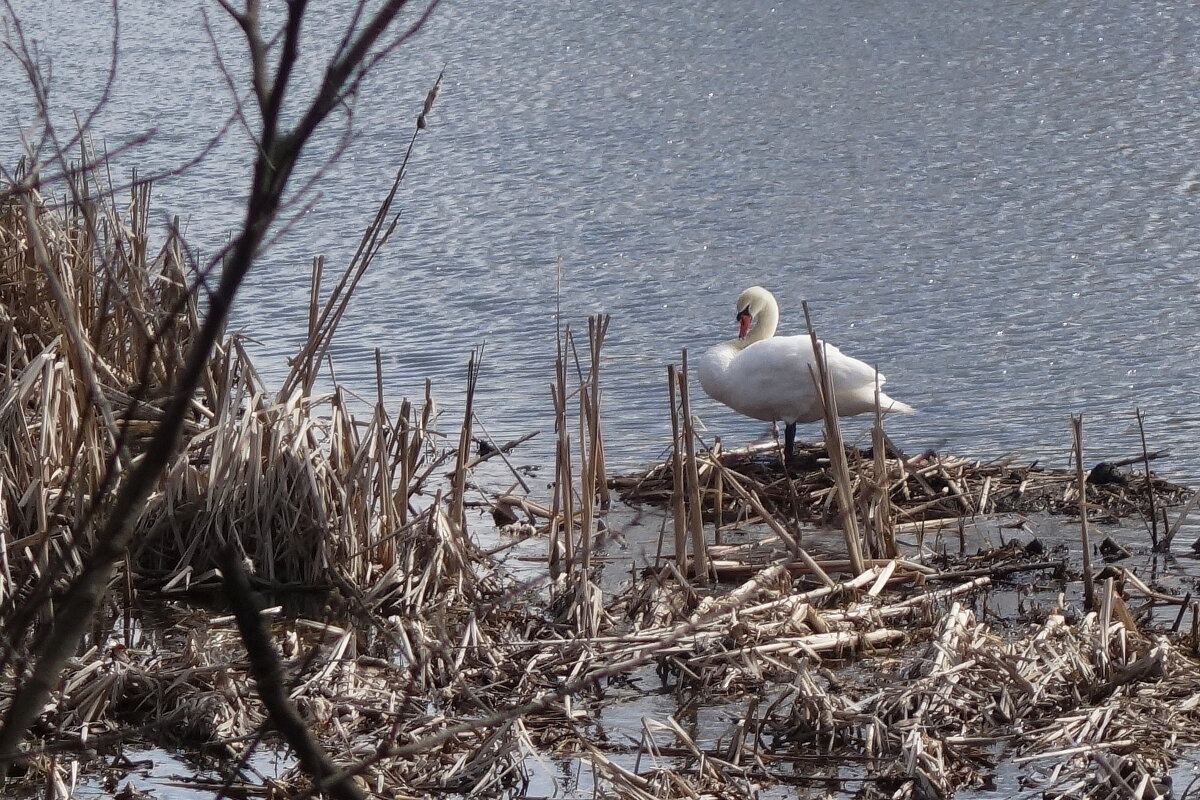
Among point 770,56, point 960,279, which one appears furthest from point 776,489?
point 770,56

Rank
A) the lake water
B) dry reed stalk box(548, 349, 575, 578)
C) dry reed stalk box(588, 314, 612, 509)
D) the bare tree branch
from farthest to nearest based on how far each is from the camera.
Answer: the lake water < dry reed stalk box(548, 349, 575, 578) < dry reed stalk box(588, 314, 612, 509) < the bare tree branch

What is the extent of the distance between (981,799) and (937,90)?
38.7ft

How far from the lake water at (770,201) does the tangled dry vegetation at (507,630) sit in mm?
1876

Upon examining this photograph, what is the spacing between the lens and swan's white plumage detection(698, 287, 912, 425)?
6262mm

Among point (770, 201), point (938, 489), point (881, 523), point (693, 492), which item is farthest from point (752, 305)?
point (770, 201)

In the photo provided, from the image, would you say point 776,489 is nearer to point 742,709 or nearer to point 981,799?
point 742,709

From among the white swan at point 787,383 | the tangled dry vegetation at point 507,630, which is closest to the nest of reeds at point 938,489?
the tangled dry vegetation at point 507,630

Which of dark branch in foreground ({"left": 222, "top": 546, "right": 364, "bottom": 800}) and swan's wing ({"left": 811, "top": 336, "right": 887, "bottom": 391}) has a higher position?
dark branch in foreground ({"left": 222, "top": 546, "right": 364, "bottom": 800})

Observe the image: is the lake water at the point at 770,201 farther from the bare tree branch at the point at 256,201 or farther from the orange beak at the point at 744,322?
the bare tree branch at the point at 256,201

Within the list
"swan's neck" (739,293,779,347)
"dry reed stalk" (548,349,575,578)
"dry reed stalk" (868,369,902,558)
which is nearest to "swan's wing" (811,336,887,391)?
"swan's neck" (739,293,779,347)

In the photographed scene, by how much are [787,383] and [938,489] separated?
0.83 meters

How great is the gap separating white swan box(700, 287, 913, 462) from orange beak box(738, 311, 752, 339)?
0.65m

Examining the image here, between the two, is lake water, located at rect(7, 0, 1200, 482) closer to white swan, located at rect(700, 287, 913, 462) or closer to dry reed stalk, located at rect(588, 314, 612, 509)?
white swan, located at rect(700, 287, 913, 462)

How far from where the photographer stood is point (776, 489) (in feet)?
19.4
